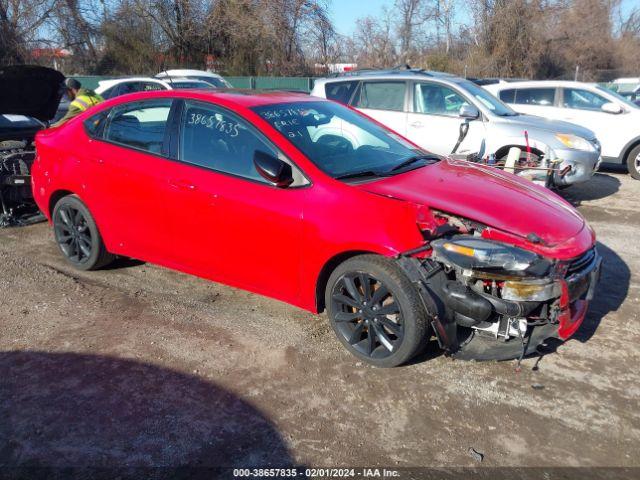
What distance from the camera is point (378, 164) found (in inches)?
166

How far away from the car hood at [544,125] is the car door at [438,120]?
0.50 metres

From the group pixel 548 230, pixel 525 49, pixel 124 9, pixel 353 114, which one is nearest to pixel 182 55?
pixel 124 9

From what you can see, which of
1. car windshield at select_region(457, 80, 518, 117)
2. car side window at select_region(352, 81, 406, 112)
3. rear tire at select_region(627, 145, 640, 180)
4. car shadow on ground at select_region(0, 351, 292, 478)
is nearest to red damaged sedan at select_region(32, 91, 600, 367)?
car shadow on ground at select_region(0, 351, 292, 478)

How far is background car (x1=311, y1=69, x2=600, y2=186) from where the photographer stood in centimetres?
759

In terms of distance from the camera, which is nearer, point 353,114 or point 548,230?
point 548,230

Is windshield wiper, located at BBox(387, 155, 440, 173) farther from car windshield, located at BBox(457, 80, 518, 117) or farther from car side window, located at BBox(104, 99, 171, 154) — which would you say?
car windshield, located at BBox(457, 80, 518, 117)

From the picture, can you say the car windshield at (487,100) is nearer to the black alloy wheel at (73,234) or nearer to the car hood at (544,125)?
the car hood at (544,125)

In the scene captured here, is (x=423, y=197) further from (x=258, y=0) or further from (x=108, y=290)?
(x=258, y=0)

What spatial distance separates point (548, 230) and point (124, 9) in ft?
96.3

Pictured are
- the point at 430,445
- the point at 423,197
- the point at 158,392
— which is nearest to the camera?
the point at 430,445

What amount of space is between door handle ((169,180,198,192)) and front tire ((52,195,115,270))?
1166mm

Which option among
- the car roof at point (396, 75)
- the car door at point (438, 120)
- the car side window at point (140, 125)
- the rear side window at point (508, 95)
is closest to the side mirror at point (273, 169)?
the car side window at point (140, 125)

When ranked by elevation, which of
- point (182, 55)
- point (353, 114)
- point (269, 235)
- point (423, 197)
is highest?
point (182, 55)

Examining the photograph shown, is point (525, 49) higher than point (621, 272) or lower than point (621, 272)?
higher
